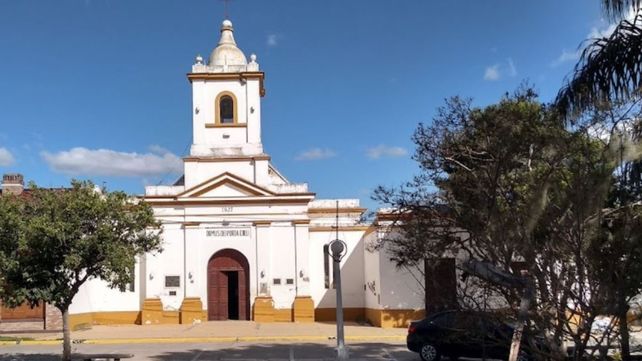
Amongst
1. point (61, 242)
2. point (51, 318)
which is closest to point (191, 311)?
point (51, 318)

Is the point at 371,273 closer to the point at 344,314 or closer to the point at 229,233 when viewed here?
the point at 344,314

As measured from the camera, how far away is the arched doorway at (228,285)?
108 ft

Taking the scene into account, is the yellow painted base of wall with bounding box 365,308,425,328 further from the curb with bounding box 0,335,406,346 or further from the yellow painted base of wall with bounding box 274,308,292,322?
the yellow painted base of wall with bounding box 274,308,292,322

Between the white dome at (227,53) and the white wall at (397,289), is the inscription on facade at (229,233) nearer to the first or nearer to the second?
the white wall at (397,289)

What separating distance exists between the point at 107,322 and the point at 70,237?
16913 millimetres

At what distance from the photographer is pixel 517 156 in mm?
9281

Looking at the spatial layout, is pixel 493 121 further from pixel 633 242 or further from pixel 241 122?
pixel 241 122

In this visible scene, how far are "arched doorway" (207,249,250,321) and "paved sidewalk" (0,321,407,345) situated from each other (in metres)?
1.15

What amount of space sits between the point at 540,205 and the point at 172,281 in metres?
26.7

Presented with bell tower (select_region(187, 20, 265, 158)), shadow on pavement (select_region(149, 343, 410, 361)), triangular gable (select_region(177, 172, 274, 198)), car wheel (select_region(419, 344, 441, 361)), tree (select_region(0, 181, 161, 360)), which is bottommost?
shadow on pavement (select_region(149, 343, 410, 361))

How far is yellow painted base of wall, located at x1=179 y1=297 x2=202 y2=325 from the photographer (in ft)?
105

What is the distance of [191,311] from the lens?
105 ft

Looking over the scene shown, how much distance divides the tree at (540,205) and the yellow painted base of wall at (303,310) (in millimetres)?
21671

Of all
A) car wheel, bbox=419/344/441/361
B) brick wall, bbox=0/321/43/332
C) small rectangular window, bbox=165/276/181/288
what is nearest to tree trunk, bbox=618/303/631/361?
car wheel, bbox=419/344/441/361
